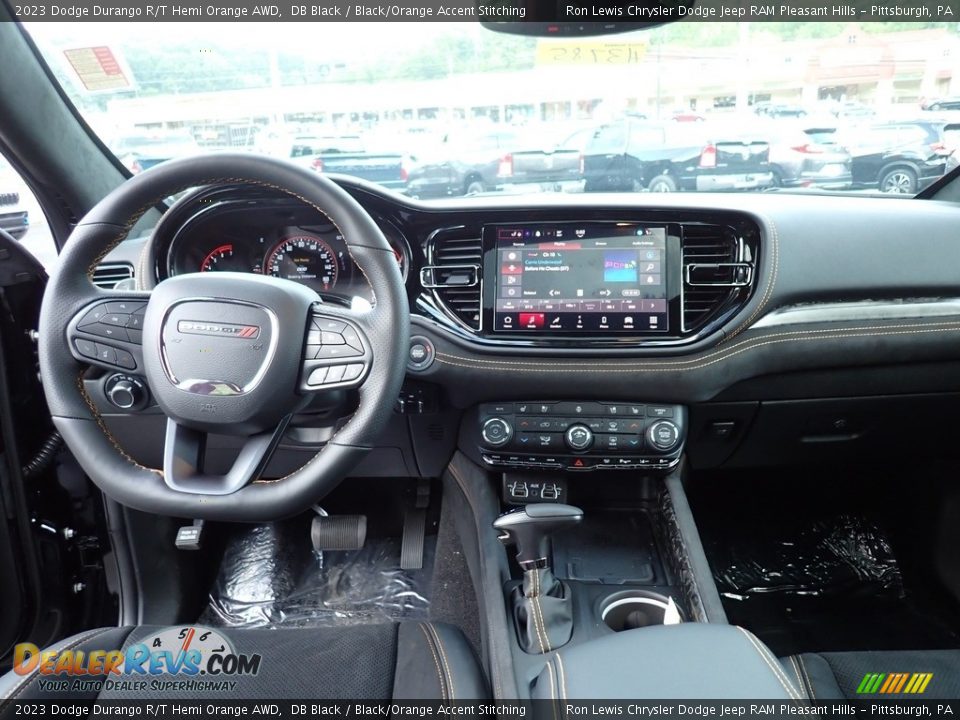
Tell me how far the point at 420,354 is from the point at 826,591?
1649 mm

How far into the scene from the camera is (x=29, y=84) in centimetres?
173

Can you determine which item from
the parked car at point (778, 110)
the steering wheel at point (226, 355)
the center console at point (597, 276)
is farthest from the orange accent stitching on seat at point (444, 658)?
the parked car at point (778, 110)

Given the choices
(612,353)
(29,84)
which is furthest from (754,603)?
(29,84)

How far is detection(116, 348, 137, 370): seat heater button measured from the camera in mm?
1337

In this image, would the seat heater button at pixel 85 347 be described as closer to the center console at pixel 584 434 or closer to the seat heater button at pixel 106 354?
the seat heater button at pixel 106 354

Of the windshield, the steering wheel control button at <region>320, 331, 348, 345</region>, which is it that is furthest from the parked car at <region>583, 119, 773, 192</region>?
the steering wheel control button at <region>320, 331, 348, 345</region>

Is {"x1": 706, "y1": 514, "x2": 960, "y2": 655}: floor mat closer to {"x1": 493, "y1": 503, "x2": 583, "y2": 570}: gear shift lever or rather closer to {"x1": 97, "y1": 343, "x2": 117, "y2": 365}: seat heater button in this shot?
{"x1": 493, "y1": 503, "x2": 583, "y2": 570}: gear shift lever

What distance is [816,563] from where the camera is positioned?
7.91 feet

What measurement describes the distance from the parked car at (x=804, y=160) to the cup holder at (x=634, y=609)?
1.29m

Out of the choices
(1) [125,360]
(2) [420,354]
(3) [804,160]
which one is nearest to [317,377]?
(1) [125,360]

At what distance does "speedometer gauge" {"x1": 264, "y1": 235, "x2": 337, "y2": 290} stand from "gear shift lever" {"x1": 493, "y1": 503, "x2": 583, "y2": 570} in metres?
0.82

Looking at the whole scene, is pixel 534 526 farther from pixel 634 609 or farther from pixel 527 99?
pixel 527 99

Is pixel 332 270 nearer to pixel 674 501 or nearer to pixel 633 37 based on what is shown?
pixel 633 37

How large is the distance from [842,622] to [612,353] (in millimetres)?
1273
